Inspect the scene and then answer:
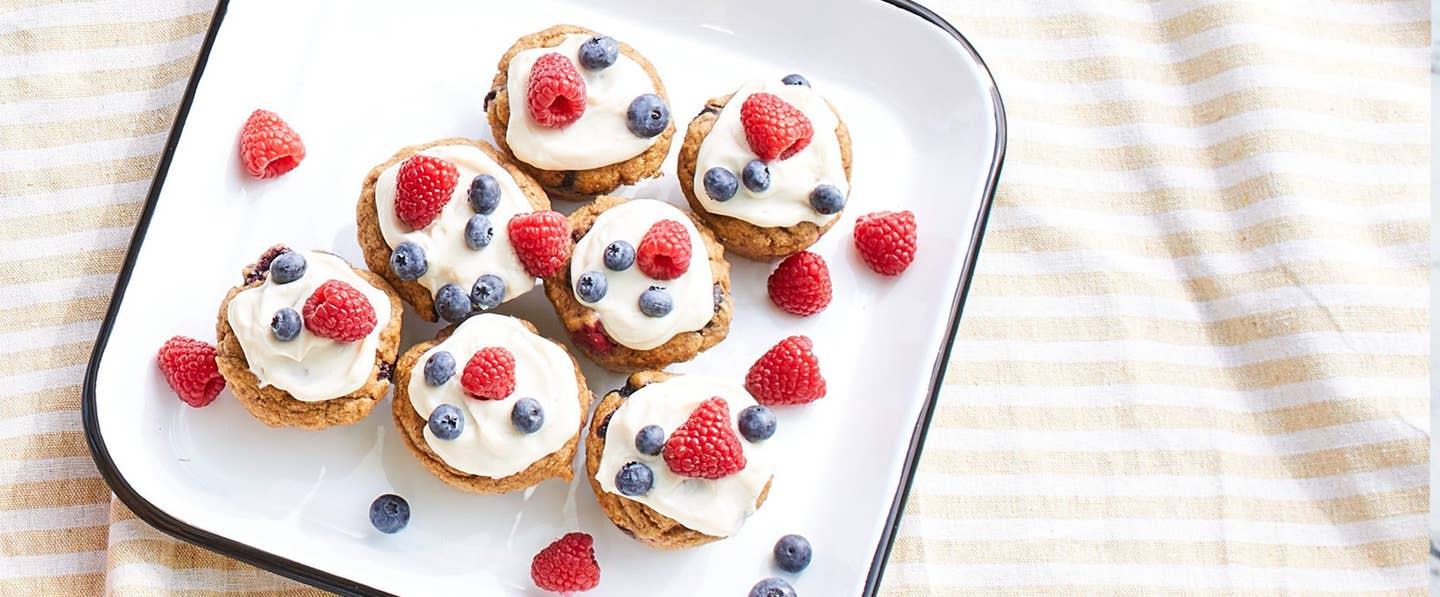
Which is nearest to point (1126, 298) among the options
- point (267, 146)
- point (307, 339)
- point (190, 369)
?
point (307, 339)

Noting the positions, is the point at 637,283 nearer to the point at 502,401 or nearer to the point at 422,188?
the point at 502,401

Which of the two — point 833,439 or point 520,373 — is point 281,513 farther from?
point 833,439

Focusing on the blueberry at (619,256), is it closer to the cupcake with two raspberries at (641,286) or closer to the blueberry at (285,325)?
the cupcake with two raspberries at (641,286)

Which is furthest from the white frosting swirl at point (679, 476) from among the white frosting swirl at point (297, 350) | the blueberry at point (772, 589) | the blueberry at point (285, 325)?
the blueberry at point (285, 325)

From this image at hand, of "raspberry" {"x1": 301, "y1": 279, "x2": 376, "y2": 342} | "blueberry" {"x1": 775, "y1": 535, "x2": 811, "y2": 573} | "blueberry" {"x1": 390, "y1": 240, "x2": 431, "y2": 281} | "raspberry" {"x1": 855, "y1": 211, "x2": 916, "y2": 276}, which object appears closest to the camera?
"raspberry" {"x1": 301, "y1": 279, "x2": 376, "y2": 342}

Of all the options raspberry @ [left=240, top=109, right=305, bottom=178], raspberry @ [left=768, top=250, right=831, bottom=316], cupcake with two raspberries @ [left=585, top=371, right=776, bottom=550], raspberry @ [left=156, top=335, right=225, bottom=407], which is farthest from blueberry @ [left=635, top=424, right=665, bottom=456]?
raspberry @ [left=240, top=109, right=305, bottom=178]

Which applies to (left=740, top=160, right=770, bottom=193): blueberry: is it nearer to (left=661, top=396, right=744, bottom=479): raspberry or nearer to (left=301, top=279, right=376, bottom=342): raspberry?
Answer: (left=661, top=396, right=744, bottom=479): raspberry
